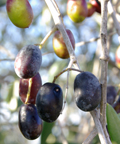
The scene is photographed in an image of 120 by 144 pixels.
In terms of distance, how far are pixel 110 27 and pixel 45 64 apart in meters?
0.94

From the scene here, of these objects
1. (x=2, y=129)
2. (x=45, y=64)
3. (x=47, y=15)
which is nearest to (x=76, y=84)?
(x=47, y=15)

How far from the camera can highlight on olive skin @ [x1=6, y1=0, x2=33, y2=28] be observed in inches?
25.2

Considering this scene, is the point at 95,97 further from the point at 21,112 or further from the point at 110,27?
the point at 110,27

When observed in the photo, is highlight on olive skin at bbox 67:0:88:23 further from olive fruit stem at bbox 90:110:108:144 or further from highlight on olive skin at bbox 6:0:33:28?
olive fruit stem at bbox 90:110:108:144

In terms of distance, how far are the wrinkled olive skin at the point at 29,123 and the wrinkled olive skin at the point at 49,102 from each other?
0.35 ft

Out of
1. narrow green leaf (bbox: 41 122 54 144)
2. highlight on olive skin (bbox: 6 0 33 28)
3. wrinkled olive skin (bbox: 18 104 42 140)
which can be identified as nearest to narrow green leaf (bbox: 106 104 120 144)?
wrinkled olive skin (bbox: 18 104 42 140)

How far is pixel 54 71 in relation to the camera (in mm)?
1239

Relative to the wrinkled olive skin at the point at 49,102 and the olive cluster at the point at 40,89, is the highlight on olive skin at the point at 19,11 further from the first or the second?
the wrinkled olive skin at the point at 49,102

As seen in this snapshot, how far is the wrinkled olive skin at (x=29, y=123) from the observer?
63 cm

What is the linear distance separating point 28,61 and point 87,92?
0.16 meters

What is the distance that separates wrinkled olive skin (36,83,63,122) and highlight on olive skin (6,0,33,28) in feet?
0.76

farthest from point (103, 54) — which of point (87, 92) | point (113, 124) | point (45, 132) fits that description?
point (45, 132)

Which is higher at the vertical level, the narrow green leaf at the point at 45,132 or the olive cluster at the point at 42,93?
the olive cluster at the point at 42,93

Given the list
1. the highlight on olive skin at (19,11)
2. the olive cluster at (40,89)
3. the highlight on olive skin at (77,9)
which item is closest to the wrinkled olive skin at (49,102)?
the olive cluster at (40,89)
